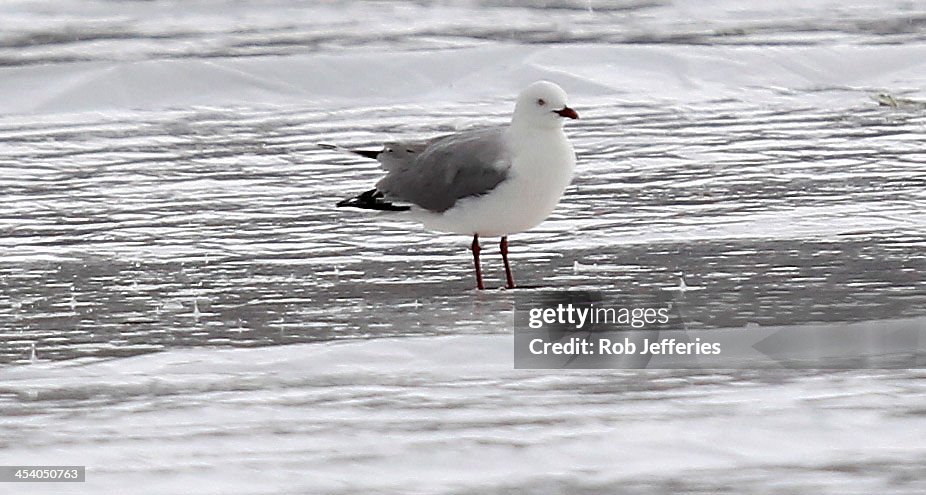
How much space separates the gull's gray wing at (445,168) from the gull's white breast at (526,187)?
4 cm

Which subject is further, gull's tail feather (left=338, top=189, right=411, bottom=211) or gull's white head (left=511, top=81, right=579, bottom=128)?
gull's tail feather (left=338, top=189, right=411, bottom=211)

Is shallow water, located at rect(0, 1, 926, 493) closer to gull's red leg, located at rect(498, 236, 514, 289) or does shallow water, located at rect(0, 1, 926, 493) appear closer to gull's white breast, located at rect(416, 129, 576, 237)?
gull's red leg, located at rect(498, 236, 514, 289)

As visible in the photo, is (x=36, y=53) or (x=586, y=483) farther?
(x=36, y=53)

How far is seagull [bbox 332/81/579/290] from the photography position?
6.18 m

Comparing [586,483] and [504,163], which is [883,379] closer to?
[586,483]

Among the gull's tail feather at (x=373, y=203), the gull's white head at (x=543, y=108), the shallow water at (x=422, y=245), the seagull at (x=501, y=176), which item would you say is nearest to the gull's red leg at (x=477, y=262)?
the seagull at (x=501, y=176)

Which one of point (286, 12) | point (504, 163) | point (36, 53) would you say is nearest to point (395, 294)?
point (504, 163)

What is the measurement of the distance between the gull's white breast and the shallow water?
256 mm

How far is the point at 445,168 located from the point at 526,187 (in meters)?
0.40

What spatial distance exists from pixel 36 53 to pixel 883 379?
719cm

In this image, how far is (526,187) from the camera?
6156 millimetres

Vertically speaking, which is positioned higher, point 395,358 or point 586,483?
point 395,358

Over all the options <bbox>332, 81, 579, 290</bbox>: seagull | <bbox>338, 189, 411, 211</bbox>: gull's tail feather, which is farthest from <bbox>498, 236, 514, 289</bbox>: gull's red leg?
<bbox>338, 189, 411, 211</bbox>: gull's tail feather

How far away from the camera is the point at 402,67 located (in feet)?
34.8
